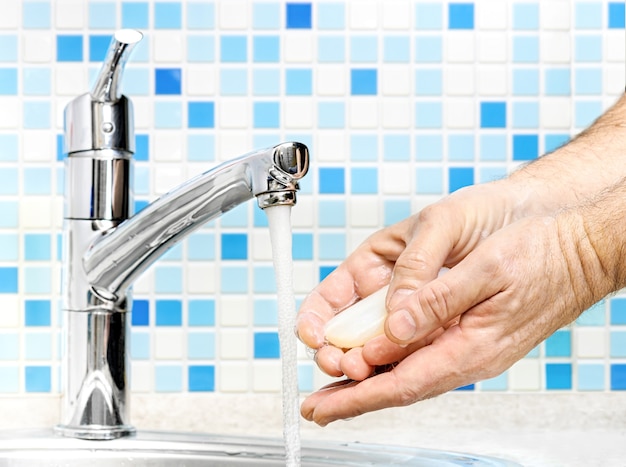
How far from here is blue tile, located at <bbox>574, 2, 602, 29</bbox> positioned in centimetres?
87

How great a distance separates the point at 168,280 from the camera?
2.79ft

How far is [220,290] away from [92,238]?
17 centimetres

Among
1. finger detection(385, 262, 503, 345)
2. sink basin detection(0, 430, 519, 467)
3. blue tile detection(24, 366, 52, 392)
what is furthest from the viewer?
blue tile detection(24, 366, 52, 392)

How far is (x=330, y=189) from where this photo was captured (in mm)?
856

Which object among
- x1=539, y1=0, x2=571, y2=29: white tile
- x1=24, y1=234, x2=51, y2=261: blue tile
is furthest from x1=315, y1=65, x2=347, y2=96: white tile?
x1=24, y1=234, x2=51, y2=261: blue tile

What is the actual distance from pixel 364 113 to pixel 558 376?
329 millimetres

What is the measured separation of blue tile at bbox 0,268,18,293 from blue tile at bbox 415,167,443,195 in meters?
0.41

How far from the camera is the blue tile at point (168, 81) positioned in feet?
2.82

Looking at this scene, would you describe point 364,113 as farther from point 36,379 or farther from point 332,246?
point 36,379

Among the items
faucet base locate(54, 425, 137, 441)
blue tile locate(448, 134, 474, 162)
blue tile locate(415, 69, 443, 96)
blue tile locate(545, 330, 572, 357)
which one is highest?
blue tile locate(415, 69, 443, 96)

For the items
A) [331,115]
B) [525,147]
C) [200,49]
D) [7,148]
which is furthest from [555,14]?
[7,148]

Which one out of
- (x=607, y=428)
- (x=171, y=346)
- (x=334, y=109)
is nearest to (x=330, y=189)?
(x=334, y=109)

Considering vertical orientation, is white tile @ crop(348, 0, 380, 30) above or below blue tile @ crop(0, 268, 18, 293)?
above

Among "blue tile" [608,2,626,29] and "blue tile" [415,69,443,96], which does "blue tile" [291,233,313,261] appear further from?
"blue tile" [608,2,626,29]
